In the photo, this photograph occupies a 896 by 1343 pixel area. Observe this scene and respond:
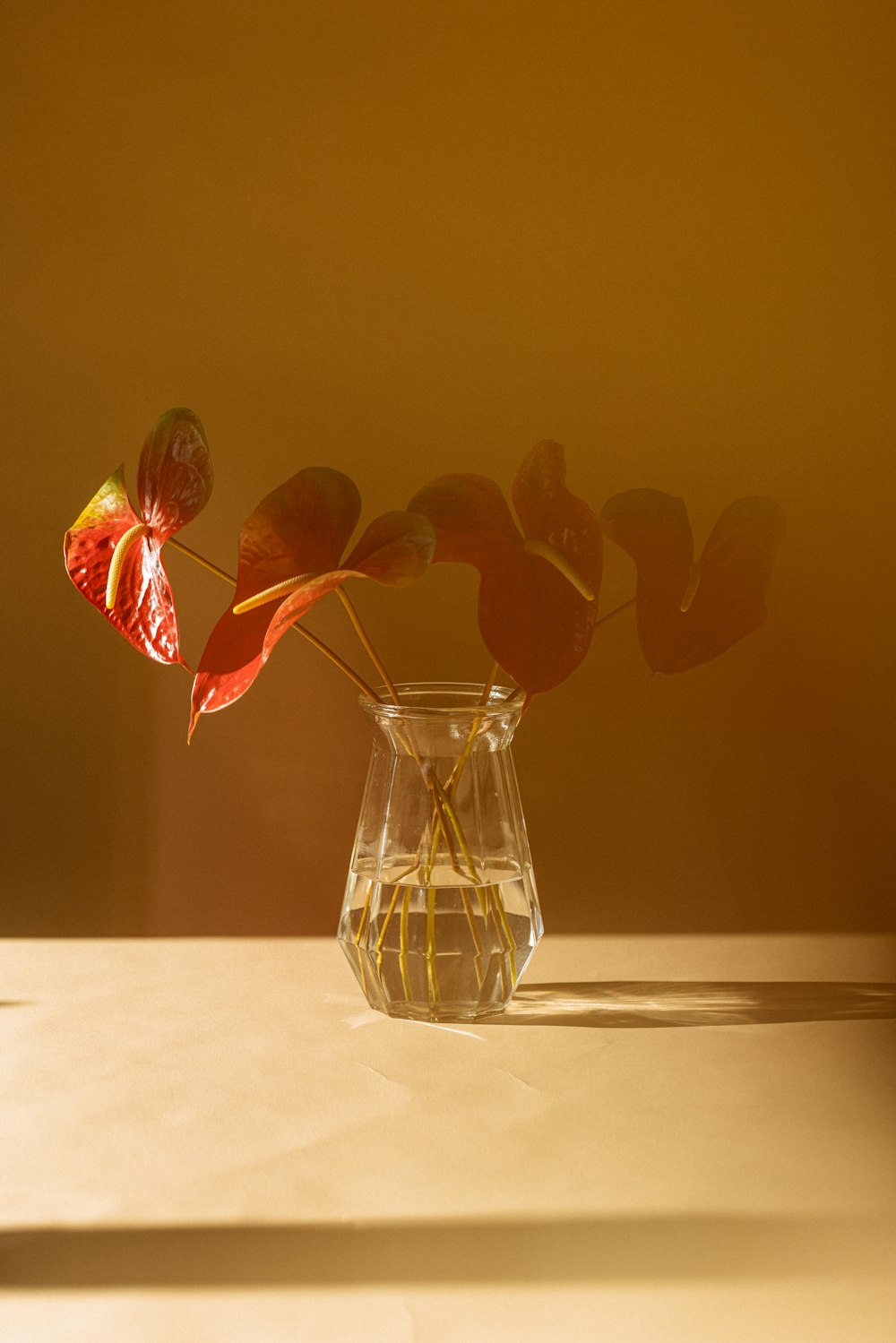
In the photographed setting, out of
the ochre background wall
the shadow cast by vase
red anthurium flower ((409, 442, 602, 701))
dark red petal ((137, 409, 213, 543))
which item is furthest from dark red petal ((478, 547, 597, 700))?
the ochre background wall

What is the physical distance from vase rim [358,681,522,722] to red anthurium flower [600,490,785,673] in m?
0.09

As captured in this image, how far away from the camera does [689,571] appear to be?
0.72 metres

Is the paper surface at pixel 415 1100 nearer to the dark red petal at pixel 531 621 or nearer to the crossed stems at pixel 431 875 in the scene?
the crossed stems at pixel 431 875

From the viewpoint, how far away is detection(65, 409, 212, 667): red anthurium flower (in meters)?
0.65

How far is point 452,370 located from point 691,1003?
29.8 inches

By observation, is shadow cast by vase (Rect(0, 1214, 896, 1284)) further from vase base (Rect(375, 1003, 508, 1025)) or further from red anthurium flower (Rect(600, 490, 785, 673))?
red anthurium flower (Rect(600, 490, 785, 673))

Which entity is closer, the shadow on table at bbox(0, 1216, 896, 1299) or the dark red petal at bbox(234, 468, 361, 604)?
the shadow on table at bbox(0, 1216, 896, 1299)

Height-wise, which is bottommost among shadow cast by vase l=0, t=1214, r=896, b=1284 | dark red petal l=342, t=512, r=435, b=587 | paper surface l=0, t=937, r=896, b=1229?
paper surface l=0, t=937, r=896, b=1229

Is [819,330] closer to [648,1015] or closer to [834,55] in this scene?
[834,55]

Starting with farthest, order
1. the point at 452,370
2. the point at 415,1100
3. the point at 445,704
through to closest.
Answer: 1. the point at 452,370
2. the point at 445,704
3. the point at 415,1100

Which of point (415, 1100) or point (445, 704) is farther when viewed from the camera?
point (445, 704)

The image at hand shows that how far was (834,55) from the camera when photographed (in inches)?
51.4

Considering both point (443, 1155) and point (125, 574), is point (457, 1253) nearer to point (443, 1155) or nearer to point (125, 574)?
point (443, 1155)

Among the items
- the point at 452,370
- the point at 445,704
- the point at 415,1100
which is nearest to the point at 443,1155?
the point at 415,1100
